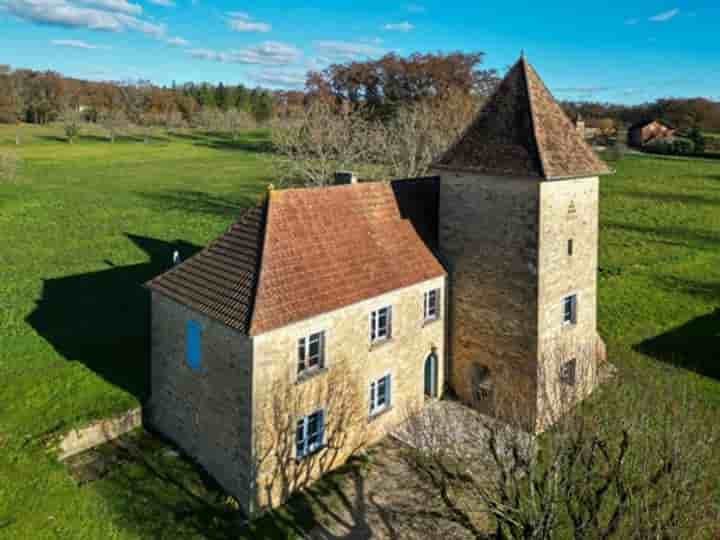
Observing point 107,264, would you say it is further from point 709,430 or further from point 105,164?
point 105,164

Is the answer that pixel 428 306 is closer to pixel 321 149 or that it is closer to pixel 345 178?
pixel 345 178

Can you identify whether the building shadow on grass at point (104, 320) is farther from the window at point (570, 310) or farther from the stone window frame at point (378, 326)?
the window at point (570, 310)

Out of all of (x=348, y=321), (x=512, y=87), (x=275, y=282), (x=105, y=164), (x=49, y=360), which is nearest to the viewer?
(x=275, y=282)

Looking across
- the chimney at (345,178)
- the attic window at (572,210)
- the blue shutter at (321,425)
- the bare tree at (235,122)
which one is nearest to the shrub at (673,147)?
the bare tree at (235,122)

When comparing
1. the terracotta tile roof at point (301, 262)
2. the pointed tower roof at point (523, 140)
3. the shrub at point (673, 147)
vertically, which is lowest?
the terracotta tile roof at point (301, 262)

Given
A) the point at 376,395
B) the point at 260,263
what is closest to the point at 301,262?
the point at 260,263

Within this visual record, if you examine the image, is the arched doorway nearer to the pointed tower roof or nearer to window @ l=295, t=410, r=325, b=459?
window @ l=295, t=410, r=325, b=459

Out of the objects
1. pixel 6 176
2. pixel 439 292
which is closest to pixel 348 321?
pixel 439 292
